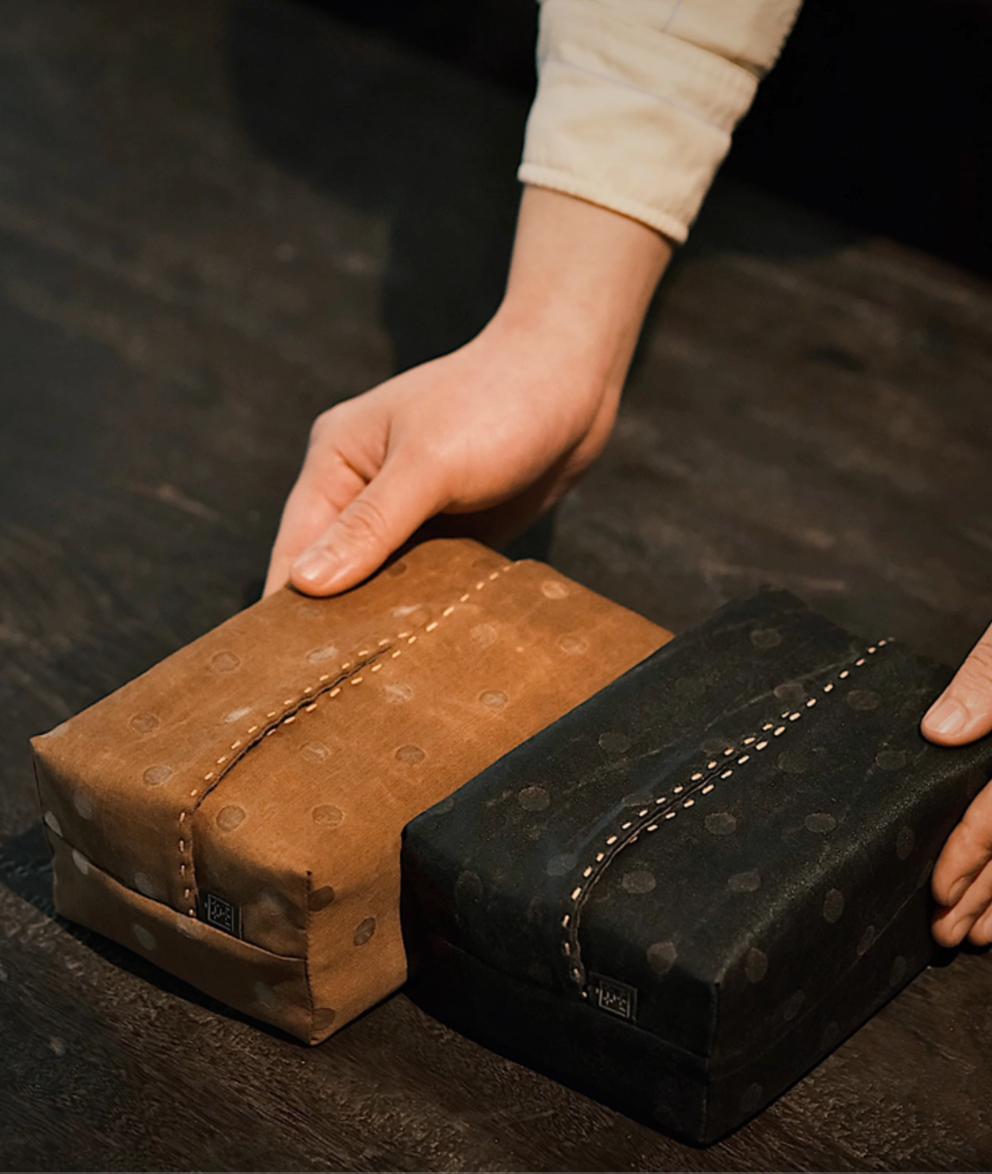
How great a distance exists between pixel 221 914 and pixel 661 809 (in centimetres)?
21

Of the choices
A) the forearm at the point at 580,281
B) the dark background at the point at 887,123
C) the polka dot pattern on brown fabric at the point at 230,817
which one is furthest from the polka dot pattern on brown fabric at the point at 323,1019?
the dark background at the point at 887,123

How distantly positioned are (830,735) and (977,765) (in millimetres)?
73

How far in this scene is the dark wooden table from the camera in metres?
0.66

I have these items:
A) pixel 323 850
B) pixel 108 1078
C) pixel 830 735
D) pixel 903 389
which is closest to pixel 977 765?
pixel 830 735

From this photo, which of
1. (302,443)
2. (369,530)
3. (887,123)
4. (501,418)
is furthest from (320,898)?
(887,123)

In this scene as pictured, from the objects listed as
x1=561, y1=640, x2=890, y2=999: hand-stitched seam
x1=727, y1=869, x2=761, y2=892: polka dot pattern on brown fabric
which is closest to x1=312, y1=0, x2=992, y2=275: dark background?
x1=561, y1=640, x2=890, y2=999: hand-stitched seam

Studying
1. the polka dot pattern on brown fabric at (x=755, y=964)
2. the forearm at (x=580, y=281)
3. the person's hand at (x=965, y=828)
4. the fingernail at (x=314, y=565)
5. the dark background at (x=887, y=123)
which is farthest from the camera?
the dark background at (x=887, y=123)

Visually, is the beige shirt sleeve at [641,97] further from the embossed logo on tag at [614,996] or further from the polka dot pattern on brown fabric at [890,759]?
the embossed logo on tag at [614,996]

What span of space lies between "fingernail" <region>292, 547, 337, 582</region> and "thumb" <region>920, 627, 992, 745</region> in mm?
333

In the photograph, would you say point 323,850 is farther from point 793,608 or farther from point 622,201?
point 622,201

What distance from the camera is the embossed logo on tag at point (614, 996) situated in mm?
590

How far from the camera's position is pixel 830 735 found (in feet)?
2.24

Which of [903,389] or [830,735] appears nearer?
[830,735]

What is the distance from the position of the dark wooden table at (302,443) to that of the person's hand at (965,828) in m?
0.06
